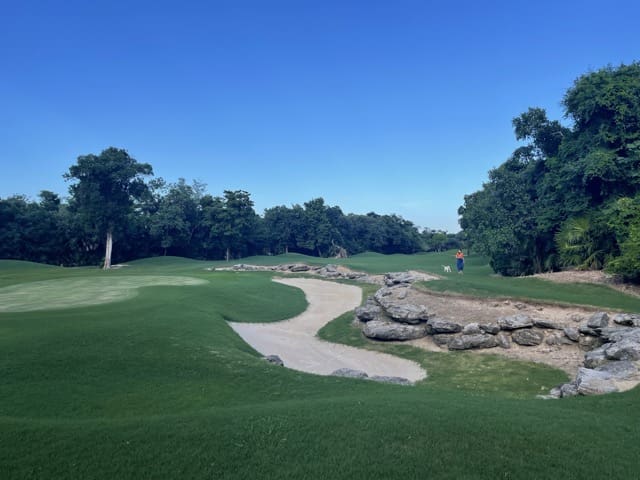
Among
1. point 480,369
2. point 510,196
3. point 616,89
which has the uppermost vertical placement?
point 616,89

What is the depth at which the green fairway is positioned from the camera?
520 centimetres

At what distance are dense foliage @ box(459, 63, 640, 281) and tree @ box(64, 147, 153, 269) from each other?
45.2 m

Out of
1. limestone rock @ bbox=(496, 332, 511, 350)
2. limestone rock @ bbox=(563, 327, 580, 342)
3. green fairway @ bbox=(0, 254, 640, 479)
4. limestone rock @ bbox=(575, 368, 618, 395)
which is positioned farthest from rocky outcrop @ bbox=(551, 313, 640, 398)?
limestone rock @ bbox=(496, 332, 511, 350)

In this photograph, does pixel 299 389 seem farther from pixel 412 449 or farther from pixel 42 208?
pixel 42 208

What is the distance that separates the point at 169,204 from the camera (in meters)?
70.5

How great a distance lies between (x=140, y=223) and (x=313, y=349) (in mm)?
55617

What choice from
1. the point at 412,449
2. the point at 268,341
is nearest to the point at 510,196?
the point at 268,341

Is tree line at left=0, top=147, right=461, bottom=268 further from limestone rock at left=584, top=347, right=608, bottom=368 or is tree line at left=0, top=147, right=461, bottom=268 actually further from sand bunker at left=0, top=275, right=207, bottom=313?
limestone rock at left=584, top=347, right=608, bottom=368

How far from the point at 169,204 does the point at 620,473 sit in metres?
72.7

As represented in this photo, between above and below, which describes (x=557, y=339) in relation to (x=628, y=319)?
below

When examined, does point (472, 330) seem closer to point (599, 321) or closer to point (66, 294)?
point (599, 321)

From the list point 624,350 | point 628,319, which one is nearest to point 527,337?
point 628,319

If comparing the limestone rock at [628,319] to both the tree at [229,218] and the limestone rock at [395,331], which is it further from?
the tree at [229,218]

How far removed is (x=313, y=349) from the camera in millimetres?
19156
